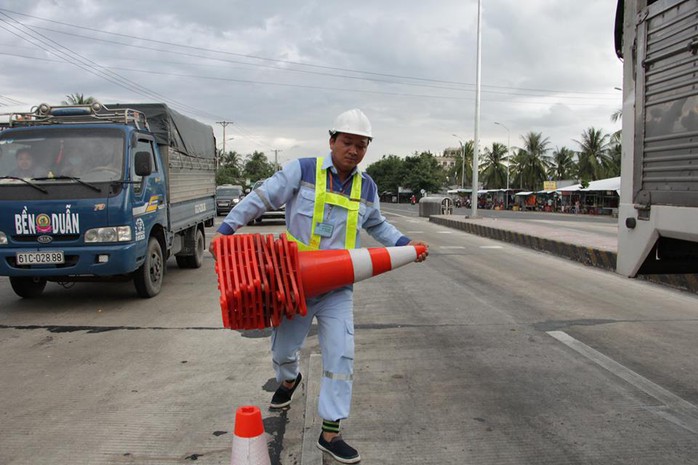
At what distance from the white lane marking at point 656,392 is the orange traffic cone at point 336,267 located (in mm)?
2238

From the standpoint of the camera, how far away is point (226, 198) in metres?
30.2

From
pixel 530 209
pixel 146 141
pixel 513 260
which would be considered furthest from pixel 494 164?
pixel 146 141

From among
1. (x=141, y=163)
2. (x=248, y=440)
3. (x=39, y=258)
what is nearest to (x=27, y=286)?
(x=39, y=258)

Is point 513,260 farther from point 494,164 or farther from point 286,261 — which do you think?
point 494,164

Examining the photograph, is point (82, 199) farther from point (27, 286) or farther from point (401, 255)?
point (401, 255)

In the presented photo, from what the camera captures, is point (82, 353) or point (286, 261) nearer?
point (286, 261)

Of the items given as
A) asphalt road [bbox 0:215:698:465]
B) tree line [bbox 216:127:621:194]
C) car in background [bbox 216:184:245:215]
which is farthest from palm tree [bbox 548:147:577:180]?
asphalt road [bbox 0:215:698:465]

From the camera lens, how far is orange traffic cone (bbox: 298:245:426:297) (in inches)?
119

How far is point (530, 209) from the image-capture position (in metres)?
58.7

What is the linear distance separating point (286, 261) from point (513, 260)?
10.0 m

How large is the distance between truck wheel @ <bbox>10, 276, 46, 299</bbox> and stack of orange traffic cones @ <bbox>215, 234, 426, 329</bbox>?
554cm

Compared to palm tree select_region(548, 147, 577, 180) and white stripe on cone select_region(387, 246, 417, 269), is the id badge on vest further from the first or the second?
palm tree select_region(548, 147, 577, 180)

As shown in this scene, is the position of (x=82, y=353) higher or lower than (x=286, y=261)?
lower

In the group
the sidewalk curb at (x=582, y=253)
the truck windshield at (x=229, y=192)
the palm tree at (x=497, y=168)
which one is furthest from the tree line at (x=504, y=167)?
the sidewalk curb at (x=582, y=253)
